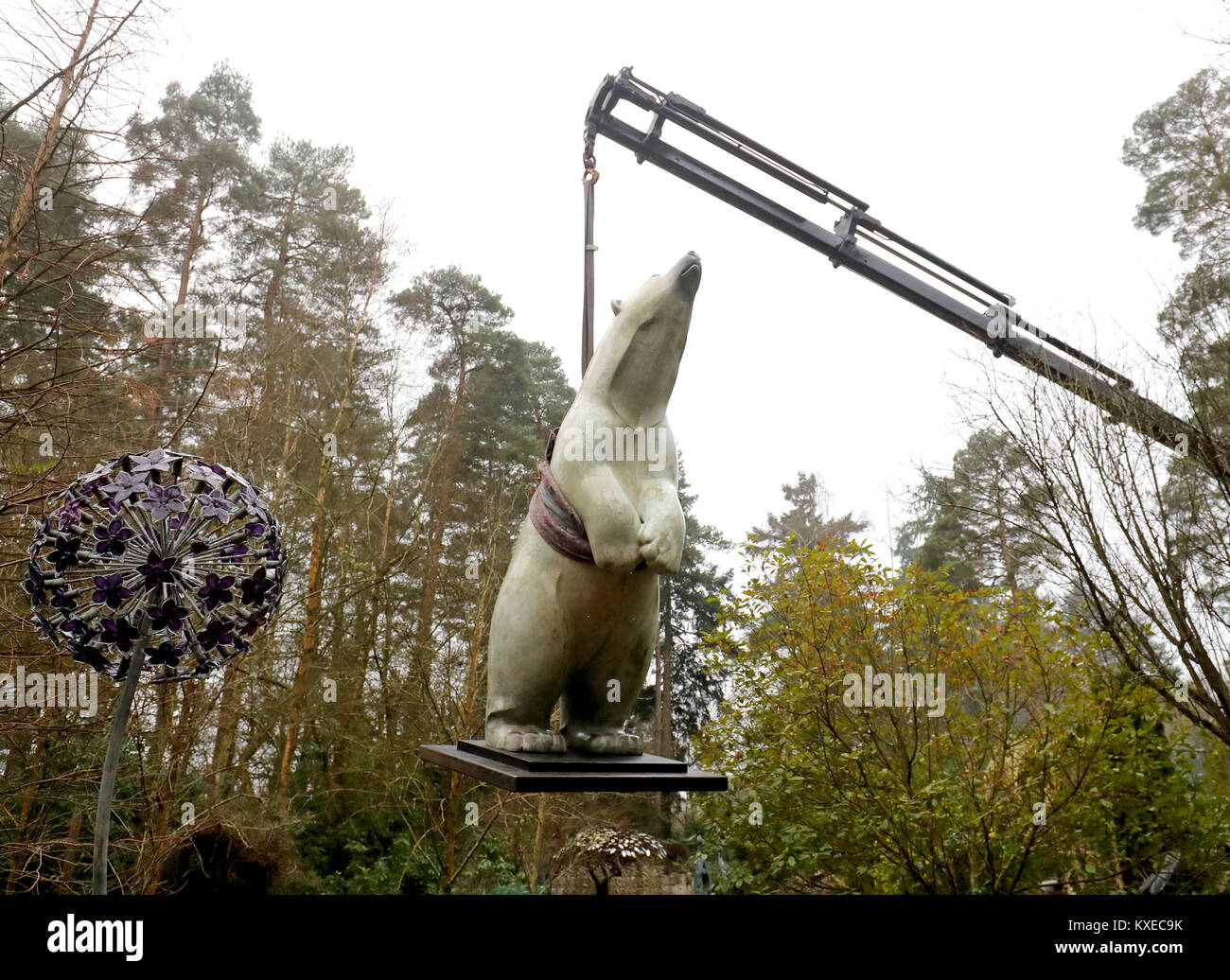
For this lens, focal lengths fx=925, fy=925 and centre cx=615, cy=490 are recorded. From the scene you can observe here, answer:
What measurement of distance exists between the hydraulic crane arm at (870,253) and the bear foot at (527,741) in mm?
3991

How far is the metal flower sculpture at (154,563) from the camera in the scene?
3.07 meters

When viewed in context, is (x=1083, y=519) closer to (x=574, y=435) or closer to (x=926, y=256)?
(x=926, y=256)

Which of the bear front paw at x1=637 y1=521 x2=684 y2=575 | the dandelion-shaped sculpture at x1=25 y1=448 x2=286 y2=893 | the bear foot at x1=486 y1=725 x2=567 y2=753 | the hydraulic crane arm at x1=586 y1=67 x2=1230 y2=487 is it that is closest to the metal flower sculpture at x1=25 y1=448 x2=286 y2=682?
the dandelion-shaped sculpture at x1=25 y1=448 x2=286 y2=893

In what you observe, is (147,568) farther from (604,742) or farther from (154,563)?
(604,742)

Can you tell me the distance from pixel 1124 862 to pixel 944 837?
1815 millimetres

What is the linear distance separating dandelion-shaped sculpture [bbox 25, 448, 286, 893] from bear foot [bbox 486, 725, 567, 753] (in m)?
0.99

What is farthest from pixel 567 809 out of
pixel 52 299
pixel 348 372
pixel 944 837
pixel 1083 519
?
pixel 52 299

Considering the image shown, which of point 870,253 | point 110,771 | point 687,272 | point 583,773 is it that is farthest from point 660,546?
point 870,253

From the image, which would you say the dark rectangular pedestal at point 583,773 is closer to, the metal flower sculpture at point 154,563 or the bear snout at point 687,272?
the metal flower sculpture at point 154,563

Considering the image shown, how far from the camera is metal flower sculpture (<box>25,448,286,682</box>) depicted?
3.07 meters

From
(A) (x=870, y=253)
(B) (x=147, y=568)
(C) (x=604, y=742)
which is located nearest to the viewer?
(B) (x=147, y=568)

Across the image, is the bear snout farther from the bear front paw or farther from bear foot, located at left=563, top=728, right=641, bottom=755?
bear foot, located at left=563, top=728, right=641, bottom=755

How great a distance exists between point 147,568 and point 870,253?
6.44 metres

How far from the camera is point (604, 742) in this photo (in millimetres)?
3170
